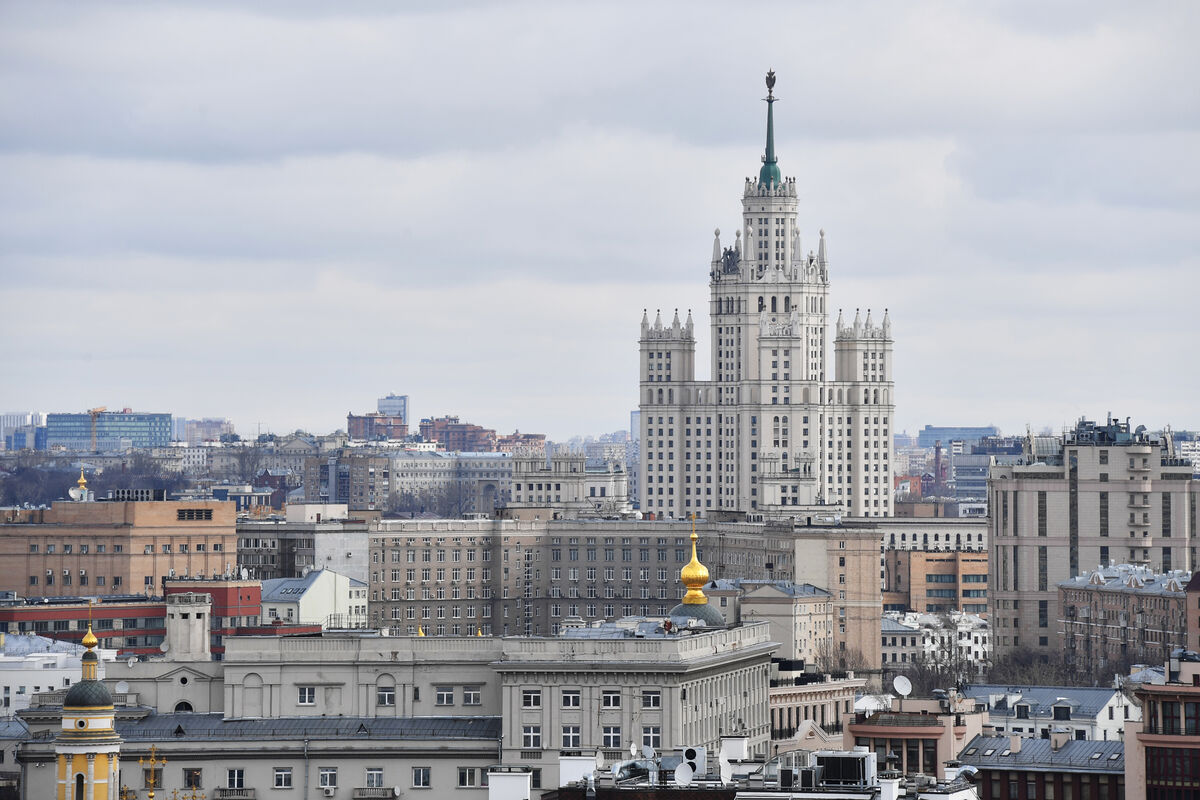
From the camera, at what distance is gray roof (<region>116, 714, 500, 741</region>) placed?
129 meters

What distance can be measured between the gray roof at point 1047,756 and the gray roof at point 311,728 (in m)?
17.1

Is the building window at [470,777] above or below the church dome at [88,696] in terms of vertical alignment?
below

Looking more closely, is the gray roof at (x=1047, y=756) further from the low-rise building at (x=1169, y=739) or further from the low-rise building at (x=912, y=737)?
the low-rise building at (x=1169, y=739)

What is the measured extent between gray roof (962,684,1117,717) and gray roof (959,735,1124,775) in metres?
31.3

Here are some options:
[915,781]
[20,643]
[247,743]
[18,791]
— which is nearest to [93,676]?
[247,743]

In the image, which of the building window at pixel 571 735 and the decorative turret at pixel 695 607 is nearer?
the building window at pixel 571 735

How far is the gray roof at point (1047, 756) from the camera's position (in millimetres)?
124125

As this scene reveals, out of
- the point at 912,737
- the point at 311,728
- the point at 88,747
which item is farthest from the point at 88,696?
the point at 912,737

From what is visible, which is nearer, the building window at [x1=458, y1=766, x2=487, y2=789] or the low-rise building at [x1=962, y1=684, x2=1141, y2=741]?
the building window at [x1=458, y1=766, x2=487, y2=789]

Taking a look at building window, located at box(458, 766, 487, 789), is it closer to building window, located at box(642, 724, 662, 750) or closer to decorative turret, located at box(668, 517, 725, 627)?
building window, located at box(642, 724, 662, 750)

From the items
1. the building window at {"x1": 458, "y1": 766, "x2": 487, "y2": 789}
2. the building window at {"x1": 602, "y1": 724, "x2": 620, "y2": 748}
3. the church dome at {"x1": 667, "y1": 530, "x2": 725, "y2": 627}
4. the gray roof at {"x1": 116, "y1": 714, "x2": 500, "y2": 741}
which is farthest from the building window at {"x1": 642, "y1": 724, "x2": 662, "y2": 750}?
the church dome at {"x1": 667, "y1": 530, "x2": 725, "y2": 627}

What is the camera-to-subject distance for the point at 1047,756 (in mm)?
126438

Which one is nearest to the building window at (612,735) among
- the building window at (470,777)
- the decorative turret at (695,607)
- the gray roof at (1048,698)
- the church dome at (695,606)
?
the building window at (470,777)

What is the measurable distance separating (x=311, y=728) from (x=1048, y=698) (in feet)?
169
